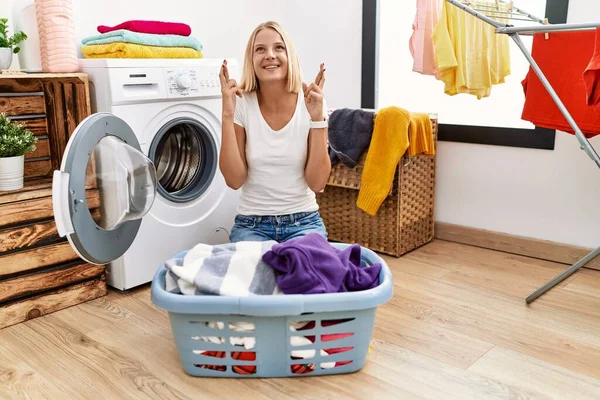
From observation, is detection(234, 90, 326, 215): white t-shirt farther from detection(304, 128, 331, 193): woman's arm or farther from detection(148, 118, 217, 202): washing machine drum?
detection(148, 118, 217, 202): washing machine drum

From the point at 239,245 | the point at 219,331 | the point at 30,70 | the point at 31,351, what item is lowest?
the point at 31,351

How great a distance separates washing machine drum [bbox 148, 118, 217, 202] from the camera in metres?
2.25

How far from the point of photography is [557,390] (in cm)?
146

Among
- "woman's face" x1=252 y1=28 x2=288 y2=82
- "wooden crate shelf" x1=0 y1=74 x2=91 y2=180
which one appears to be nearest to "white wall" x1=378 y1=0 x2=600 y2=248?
"woman's face" x1=252 y1=28 x2=288 y2=82

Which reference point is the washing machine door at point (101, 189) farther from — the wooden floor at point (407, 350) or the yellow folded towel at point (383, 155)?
the yellow folded towel at point (383, 155)

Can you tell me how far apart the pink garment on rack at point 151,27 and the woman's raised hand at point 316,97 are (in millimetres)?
721

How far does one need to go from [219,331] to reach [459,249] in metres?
1.48

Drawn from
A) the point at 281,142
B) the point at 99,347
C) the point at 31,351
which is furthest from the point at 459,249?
the point at 31,351

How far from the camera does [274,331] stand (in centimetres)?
145

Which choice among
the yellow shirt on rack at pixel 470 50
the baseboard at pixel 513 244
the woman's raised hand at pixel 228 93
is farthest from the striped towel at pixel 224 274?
the baseboard at pixel 513 244

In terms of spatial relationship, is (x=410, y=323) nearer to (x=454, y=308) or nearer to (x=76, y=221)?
(x=454, y=308)

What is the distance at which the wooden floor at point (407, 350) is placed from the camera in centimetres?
147

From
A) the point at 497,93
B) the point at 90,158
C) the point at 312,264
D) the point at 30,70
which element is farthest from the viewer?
the point at 497,93

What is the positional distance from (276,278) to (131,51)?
1090mm
